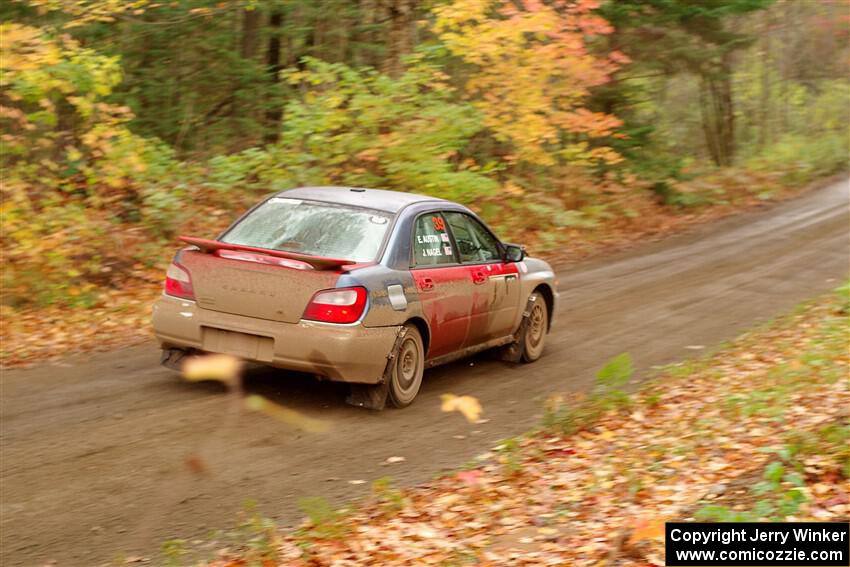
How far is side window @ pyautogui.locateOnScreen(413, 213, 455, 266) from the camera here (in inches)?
330

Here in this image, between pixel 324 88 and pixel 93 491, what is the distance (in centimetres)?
1082

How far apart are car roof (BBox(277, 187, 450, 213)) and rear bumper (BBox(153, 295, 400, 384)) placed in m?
1.21

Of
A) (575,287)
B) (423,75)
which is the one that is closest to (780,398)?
(575,287)

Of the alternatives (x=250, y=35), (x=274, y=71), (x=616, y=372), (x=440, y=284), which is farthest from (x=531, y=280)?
(x=250, y=35)

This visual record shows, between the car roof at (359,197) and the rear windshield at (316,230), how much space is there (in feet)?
0.26

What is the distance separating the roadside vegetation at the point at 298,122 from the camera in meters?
12.4

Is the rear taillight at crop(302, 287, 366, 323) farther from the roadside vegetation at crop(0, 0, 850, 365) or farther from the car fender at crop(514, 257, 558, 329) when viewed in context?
the roadside vegetation at crop(0, 0, 850, 365)

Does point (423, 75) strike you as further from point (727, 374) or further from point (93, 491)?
Result: point (93, 491)

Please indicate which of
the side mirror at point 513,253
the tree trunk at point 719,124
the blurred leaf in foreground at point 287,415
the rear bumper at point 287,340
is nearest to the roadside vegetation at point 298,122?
the rear bumper at point 287,340

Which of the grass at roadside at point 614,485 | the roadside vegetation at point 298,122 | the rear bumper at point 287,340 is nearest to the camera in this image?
the grass at roadside at point 614,485

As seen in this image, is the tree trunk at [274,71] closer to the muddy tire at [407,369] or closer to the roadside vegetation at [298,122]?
the roadside vegetation at [298,122]

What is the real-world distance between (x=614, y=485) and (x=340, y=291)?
8.24 feet

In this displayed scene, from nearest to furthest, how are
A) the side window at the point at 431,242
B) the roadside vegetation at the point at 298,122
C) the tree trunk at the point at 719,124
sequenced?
the side window at the point at 431,242 < the roadside vegetation at the point at 298,122 < the tree trunk at the point at 719,124
